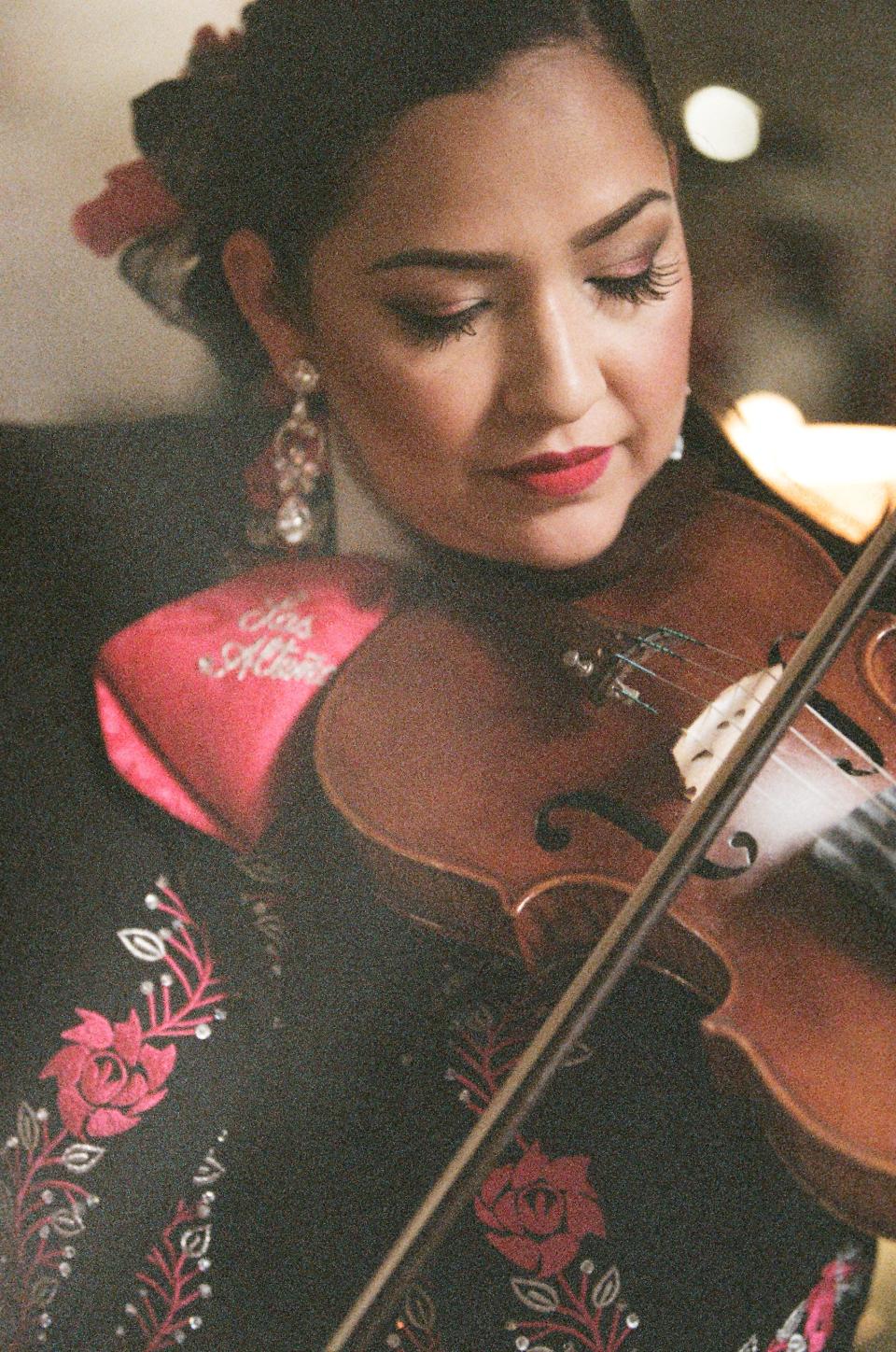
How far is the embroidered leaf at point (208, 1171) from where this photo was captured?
22.1 inches

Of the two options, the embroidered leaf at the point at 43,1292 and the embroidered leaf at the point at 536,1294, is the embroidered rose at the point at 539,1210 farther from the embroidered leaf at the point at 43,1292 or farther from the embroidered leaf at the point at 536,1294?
the embroidered leaf at the point at 43,1292

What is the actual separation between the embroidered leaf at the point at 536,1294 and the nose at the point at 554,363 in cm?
45

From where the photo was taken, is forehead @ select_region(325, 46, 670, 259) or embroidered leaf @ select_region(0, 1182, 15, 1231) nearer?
forehead @ select_region(325, 46, 670, 259)

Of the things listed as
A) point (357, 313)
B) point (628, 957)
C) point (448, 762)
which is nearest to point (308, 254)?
point (357, 313)

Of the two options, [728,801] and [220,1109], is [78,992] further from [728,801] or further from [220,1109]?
[728,801]

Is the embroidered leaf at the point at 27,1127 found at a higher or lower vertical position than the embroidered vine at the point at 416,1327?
lower

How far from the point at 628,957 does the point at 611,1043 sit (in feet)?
0.22

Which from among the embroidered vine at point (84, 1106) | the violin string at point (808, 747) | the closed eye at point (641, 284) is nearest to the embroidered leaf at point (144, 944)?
the embroidered vine at point (84, 1106)

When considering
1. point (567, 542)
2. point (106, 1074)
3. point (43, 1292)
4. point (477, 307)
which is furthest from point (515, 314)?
point (43, 1292)

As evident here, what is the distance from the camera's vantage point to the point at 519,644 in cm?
59

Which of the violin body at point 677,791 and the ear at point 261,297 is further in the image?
the ear at point 261,297

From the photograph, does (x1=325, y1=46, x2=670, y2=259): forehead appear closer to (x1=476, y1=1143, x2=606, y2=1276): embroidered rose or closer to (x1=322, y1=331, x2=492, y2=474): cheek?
(x1=322, y1=331, x2=492, y2=474): cheek

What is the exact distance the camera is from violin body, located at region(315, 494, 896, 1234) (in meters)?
0.45

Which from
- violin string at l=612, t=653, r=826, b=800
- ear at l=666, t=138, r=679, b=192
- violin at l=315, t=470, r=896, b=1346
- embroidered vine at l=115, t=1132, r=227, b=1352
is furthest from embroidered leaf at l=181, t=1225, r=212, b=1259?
ear at l=666, t=138, r=679, b=192
